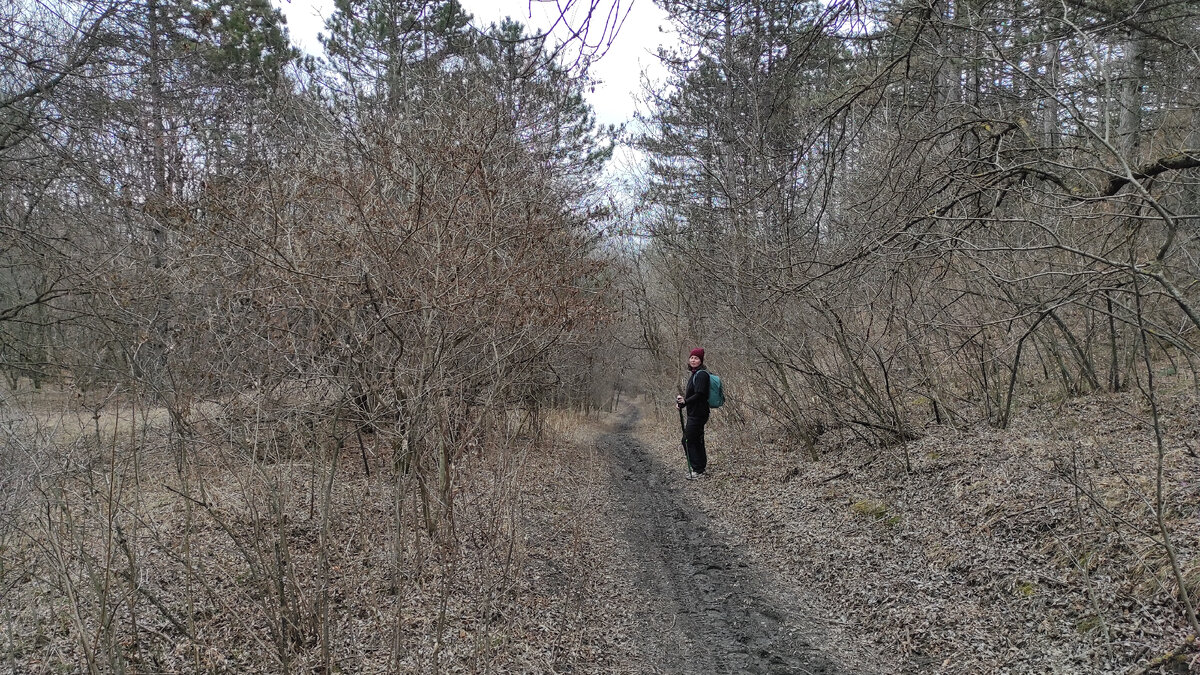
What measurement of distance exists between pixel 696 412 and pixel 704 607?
17.0ft

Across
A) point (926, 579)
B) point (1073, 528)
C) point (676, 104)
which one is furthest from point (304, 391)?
point (676, 104)

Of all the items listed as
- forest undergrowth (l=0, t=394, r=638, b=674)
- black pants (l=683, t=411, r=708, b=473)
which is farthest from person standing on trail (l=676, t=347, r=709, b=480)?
forest undergrowth (l=0, t=394, r=638, b=674)

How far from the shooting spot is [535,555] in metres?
6.81

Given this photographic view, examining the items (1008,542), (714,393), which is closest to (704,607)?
(1008,542)

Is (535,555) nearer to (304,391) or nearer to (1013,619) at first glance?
(304,391)

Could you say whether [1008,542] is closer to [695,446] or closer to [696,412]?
[696,412]

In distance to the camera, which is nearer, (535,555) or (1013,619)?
(1013,619)

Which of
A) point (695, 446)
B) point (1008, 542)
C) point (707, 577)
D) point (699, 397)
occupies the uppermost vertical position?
point (699, 397)

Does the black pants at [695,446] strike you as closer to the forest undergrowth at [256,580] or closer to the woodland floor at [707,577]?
the woodland floor at [707,577]

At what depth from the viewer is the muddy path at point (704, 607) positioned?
466cm

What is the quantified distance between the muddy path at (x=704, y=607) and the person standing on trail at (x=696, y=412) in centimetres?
173

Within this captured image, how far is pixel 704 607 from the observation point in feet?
18.5

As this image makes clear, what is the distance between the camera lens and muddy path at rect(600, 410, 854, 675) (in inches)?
184

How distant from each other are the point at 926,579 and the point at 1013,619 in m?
0.88
